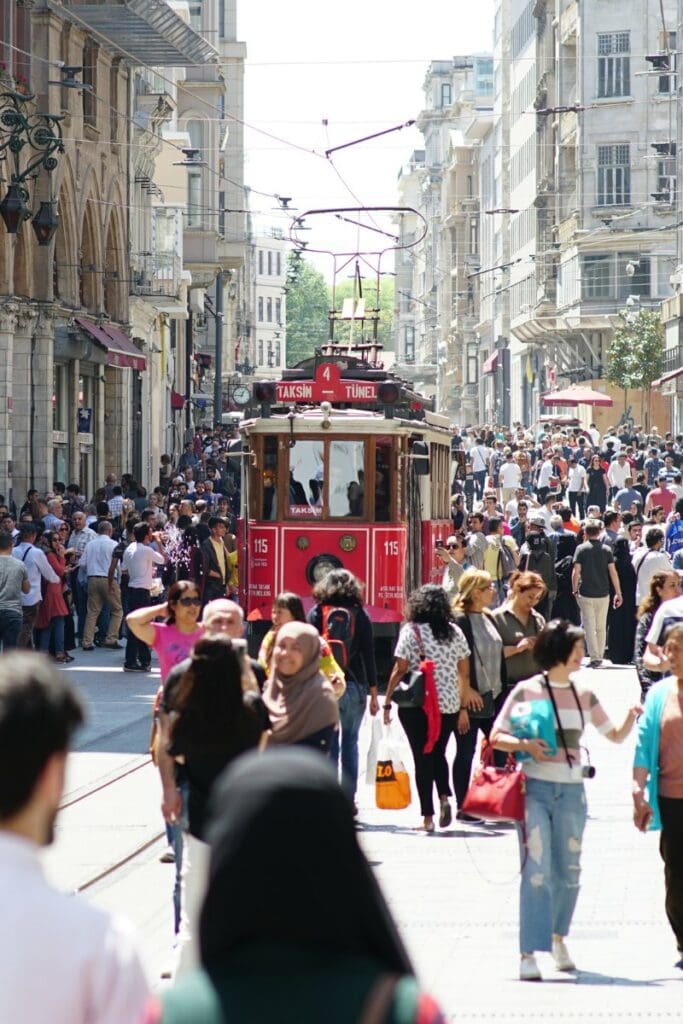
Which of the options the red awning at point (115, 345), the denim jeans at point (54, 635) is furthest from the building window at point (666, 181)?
the denim jeans at point (54, 635)

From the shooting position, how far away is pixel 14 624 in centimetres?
1958

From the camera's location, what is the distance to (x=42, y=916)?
3045mm

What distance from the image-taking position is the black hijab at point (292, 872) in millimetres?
2785

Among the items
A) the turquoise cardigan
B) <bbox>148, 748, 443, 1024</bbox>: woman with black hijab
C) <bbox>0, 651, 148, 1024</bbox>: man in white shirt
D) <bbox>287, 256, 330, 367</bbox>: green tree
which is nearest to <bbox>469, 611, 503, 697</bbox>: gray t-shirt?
the turquoise cardigan

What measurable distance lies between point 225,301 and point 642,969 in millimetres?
99125

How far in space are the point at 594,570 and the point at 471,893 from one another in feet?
39.5

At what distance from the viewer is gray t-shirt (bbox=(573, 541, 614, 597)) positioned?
885 inches

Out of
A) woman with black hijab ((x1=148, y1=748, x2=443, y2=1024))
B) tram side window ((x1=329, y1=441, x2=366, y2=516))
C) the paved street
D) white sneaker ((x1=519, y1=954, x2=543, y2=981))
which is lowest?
the paved street

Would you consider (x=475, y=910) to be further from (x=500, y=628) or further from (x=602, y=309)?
(x=602, y=309)

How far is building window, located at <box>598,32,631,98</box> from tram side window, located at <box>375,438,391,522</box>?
211ft

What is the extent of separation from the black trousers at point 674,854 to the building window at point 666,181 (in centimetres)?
7085

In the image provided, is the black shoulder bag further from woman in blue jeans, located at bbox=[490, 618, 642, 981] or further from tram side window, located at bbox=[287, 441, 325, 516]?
tram side window, located at bbox=[287, 441, 325, 516]

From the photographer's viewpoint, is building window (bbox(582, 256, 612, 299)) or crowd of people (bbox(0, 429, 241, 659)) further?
building window (bbox(582, 256, 612, 299))

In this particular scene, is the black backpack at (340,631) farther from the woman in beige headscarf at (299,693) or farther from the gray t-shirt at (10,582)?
the gray t-shirt at (10,582)
